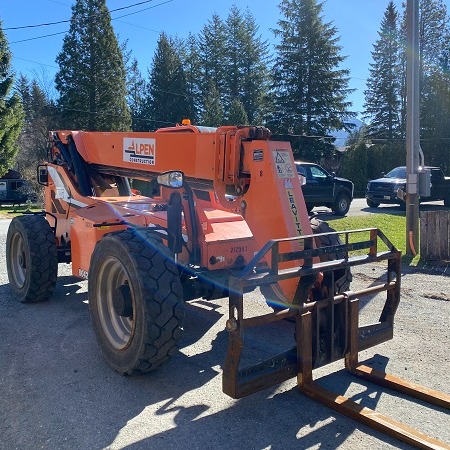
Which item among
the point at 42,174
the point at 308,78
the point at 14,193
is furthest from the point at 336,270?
the point at 308,78

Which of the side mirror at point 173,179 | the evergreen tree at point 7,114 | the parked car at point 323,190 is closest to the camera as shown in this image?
the side mirror at point 173,179

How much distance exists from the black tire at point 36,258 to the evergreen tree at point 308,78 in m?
39.1

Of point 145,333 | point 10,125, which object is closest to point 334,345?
point 145,333

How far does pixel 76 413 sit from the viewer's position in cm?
389

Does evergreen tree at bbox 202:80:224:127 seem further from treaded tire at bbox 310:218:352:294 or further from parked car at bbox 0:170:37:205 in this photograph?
treaded tire at bbox 310:218:352:294

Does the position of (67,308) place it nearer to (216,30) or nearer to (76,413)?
(76,413)

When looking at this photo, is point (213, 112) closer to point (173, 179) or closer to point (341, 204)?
point (341, 204)

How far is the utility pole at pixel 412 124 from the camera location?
980 cm

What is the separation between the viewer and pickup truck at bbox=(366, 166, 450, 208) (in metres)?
20.6

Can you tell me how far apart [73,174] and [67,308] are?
5.80 feet

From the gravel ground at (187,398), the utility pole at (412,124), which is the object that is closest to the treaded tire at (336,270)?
the gravel ground at (187,398)

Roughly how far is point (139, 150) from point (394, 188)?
54.5 ft

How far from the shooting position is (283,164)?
4.37 meters

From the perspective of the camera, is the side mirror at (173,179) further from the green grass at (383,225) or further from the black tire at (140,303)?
the green grass at (383,225)
